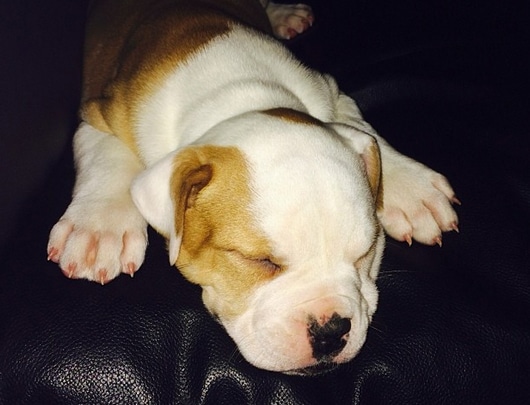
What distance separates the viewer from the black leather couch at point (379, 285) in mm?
1365

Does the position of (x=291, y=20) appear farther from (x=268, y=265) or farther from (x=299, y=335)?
(x=299, y=335)

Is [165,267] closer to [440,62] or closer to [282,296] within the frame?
[282,296]

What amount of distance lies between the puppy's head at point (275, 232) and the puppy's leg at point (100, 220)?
142 mm

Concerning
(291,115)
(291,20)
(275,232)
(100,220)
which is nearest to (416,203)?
(291,115)

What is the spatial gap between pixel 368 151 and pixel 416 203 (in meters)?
0.24

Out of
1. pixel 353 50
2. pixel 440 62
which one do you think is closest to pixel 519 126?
pixel 440 62

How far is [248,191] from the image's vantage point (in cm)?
143

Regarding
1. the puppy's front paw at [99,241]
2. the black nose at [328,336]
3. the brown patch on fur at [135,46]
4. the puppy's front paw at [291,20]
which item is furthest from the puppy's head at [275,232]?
the puppy's front paw at [291,20]

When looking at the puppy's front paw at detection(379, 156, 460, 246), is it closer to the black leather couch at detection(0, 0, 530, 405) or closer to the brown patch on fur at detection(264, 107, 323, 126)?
the black leather couch at detection(0, 0, 530, 405)

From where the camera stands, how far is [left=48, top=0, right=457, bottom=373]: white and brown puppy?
1.41 metres

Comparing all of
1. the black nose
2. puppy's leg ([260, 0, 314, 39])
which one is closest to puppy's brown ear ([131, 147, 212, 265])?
the black nose

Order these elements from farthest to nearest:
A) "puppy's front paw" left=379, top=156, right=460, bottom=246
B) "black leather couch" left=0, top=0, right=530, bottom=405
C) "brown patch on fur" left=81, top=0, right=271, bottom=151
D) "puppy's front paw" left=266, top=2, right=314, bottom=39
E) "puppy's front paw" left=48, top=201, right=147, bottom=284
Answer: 1. "puppy's front paw" left=266, top=2, right=314, bottom=39
2. "brown patch on fur" left=81, top=0, right=271, bottom=151
3. "puppy's front paw" left=379, top=156, right=460, bottom=246
4. "puppy's front paw" left=48, top=201, right=147, bottom=284
5. "black leather couch" left=0, top=0, right=530, bottom=405

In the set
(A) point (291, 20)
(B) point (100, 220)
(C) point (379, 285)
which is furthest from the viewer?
(A) point (291, 20)

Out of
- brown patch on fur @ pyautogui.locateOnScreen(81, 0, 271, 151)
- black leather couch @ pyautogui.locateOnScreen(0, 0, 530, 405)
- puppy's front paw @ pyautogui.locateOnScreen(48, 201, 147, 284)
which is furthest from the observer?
brown patch on fur @ pyautogui.locateOnScreen(81, 0, 271, 151)
